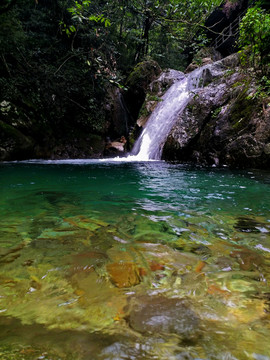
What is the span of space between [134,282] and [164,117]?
1282 centimetres

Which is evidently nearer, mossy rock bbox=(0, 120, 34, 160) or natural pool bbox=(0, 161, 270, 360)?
natural pool bbox=(0, 161, 270, 360)

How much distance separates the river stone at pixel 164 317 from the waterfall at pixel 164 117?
1062 cm

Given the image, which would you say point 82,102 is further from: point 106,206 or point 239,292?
point 239,292

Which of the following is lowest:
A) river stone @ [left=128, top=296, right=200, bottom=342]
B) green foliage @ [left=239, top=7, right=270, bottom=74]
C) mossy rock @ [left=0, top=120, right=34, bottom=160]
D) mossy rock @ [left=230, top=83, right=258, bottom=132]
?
river stone @ [left=128, top=296, right=200, bottom=342]

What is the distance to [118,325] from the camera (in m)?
1.20

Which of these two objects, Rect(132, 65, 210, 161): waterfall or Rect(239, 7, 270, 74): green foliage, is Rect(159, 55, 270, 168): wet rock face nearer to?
Rect(132, 65, 210, 161): waterfall

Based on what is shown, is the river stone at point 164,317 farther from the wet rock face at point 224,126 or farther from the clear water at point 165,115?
the clear water at point 165,115

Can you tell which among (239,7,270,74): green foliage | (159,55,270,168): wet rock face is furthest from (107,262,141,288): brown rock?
(159,55,270,168): wet rock face

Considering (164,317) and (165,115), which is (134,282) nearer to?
(164,317)

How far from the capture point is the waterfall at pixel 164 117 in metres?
12.4

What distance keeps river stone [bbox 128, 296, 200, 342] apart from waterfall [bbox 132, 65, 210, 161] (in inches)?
418

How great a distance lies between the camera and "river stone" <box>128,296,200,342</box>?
3.82 feet

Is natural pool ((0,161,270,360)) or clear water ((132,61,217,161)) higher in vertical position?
clear water ((132,61,217,161))

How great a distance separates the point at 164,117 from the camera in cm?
1352
